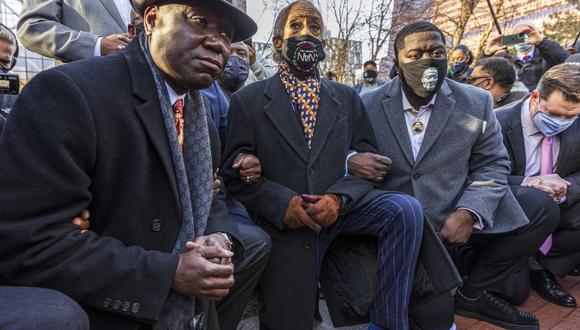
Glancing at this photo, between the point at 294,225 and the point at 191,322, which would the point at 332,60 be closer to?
the point at 294,225

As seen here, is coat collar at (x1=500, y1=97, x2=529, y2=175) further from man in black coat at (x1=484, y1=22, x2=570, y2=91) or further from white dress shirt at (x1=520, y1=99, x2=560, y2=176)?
man in black coat at (x1=484, y1=22, x2=570, y2=91)

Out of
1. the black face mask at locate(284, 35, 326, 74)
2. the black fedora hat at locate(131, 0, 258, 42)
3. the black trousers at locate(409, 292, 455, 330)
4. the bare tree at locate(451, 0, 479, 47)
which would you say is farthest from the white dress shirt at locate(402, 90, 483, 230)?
the bare tree at locate(451, 0, 479, 47)

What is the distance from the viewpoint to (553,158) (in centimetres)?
349

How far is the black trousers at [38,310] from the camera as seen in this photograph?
1.22m

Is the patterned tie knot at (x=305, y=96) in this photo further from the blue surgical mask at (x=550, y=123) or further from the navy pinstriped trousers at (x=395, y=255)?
the blue surgical mask at (x=550, y=123)

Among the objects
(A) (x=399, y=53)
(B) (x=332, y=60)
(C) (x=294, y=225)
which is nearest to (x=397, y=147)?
(A) (x=399, y=53)

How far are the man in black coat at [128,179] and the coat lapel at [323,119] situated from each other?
0.84 m

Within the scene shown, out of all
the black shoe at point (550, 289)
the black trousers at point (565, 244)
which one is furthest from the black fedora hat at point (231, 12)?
the black shoe at point (550, 289)

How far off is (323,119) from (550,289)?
2.37 m

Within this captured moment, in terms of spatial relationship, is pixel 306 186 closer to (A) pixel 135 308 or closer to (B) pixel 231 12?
(B) pixel 231 12

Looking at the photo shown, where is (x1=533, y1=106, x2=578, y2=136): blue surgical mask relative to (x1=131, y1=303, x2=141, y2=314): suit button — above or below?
above

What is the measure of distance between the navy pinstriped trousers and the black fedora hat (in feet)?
3.89

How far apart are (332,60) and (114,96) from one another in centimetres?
962

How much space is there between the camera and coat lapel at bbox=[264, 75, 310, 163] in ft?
8.48
